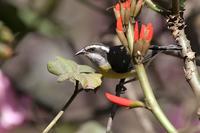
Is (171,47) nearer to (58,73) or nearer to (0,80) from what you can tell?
(58,73)

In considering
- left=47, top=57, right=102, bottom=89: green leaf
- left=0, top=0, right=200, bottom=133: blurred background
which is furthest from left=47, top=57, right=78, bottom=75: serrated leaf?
left=0, top=0, right=200, bottom=133: blurred background

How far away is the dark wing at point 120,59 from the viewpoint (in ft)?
4.51

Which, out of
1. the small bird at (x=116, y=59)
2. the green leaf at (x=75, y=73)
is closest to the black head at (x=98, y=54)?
the small bird at (x=116, y=59)

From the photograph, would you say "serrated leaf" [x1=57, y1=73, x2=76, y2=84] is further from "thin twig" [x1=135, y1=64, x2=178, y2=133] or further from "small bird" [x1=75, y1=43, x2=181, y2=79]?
"thin twig" [x1=135, y1=64, x2=178, y2=133]

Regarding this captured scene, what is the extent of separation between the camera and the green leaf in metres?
1.35

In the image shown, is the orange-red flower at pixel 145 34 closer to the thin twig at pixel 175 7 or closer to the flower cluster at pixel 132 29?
the flower cluster at pixel 132 29

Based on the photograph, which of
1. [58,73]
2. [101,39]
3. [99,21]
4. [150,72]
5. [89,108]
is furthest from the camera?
[99,21]

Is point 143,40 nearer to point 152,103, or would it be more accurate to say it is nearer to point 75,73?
point 152,103

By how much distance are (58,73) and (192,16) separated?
3.81 feet

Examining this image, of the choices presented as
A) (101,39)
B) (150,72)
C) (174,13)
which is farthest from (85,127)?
(174,13)

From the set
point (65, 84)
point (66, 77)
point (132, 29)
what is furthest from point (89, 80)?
point (65, 84)

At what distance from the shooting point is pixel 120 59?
1376mm

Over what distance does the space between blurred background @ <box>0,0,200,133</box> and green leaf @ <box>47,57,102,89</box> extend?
401mm

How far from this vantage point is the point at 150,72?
2922mm
